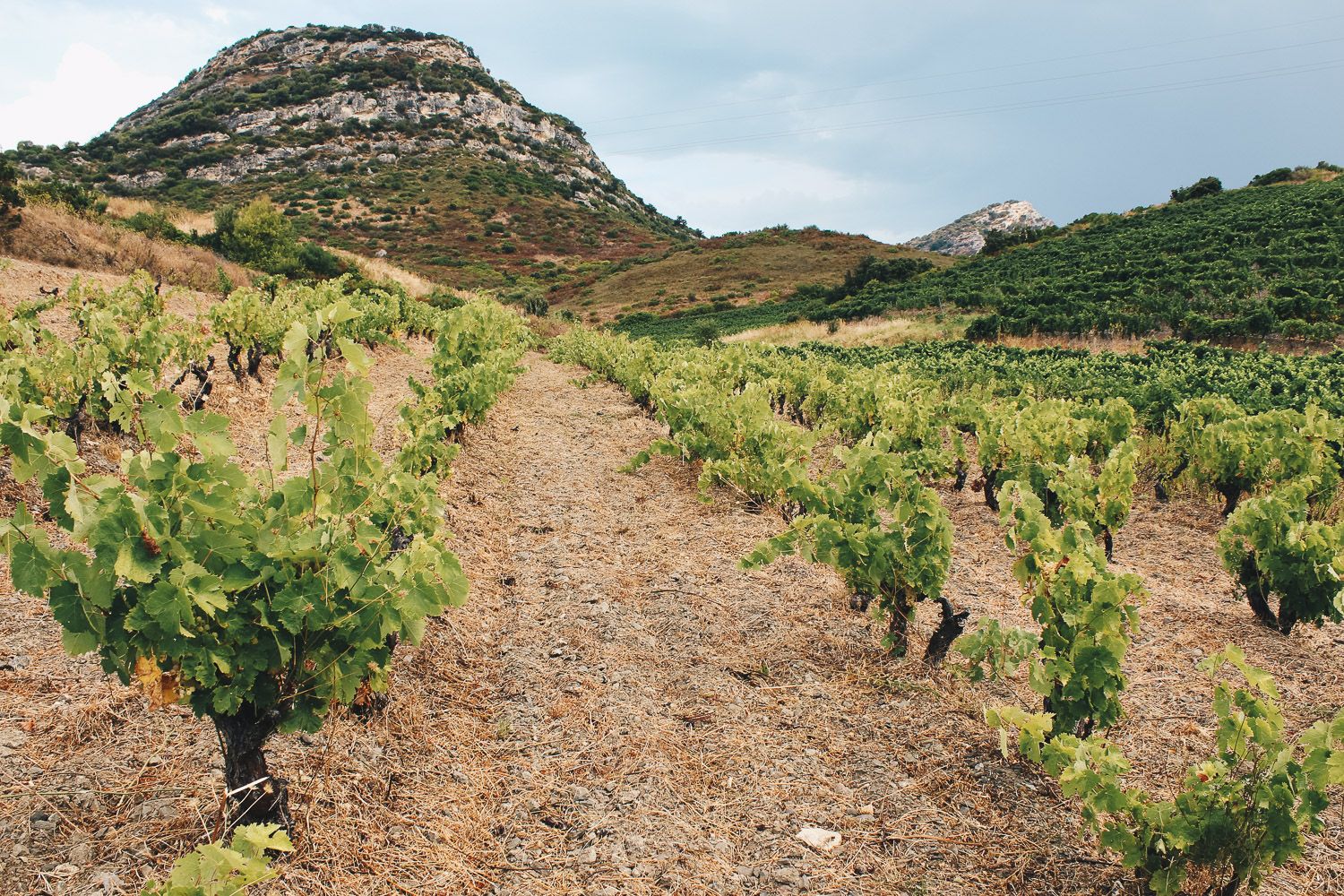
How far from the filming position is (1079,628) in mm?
3477

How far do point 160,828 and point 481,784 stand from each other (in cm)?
131

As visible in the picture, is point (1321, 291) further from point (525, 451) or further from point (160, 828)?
point (160, 828)

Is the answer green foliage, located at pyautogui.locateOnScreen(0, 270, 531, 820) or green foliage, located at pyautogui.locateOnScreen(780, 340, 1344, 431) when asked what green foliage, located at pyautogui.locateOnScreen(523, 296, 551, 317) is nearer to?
green foliage, located at pyautogui.locateOnScreen(780, 340, 1344, 431)

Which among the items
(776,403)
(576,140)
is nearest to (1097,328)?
(776,403)

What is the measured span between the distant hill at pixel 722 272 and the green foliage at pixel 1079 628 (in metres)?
49.9

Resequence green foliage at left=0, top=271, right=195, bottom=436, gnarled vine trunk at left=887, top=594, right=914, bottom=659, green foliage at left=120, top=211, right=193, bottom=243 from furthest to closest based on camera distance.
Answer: green foliage at left=120, top=211, right=193, bottom=243, green foliage at left=0, top=271, right=195, bottom=436, gnarled vine trunk at left=887, top=594, right=914, bottom=659

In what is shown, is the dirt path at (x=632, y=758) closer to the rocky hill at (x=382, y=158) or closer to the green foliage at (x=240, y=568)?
the green foliage at (x=240, y=568)

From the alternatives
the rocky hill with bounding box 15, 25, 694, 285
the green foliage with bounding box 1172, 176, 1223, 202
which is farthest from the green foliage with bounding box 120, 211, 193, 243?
the green foliage with bounding box 1172, 176, 1223, 202

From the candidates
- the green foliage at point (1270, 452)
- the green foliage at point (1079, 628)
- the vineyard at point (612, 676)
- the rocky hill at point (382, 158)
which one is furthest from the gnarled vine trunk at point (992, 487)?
the rocky hill at point (382, 158)

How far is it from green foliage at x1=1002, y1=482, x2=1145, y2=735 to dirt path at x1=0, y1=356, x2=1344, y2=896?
18.8 inches

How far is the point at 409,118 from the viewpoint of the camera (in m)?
77.7

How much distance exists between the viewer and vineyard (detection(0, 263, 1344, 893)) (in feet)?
7.93

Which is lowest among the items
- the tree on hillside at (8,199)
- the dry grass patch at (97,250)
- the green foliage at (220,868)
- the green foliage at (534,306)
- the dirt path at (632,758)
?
the dirt path at (632,758)

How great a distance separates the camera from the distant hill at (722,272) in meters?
55.8
